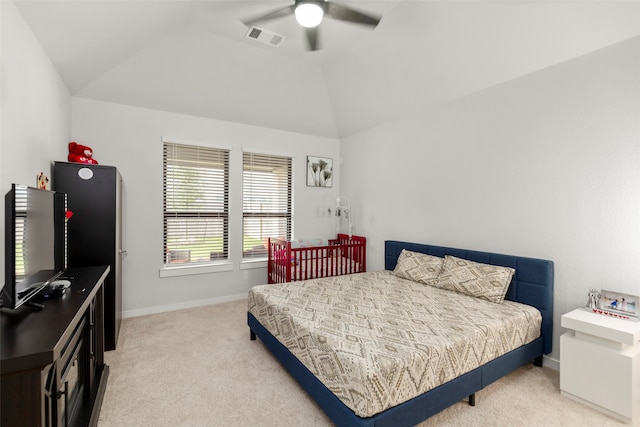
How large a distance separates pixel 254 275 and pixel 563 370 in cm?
360

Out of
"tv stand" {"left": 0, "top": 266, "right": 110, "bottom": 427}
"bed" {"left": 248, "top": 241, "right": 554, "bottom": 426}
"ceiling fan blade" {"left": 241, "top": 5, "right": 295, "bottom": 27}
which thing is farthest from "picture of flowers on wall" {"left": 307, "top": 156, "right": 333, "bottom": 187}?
"tv stand" {"left": 0, "top": 266, "right": 110, "bottom": 427}

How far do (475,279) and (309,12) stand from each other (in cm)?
266

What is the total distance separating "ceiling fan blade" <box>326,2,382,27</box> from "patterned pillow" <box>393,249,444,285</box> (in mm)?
2398

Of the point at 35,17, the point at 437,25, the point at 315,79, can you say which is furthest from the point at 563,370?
the point at 35,17

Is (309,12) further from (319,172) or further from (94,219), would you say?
(319,172)

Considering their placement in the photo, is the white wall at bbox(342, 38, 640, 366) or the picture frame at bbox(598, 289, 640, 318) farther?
the white wall at bbox(342, 38, 640, 366)

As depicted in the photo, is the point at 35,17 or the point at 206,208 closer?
the point at 35,17

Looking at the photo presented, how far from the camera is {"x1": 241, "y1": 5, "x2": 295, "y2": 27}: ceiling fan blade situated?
7.01 ft

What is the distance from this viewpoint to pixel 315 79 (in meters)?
4.05

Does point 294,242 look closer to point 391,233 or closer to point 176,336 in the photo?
point 391,233

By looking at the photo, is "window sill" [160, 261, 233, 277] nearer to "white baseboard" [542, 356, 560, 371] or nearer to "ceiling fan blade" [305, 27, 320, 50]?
"ceiling fan blade" [305, 27, 320, 50]

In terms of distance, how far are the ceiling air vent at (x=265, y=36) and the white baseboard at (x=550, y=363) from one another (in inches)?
156

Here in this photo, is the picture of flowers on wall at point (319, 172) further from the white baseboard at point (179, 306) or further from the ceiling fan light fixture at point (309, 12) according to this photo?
the ceiling fan light fixture at point (309, 12)

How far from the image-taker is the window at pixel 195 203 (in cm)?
383
